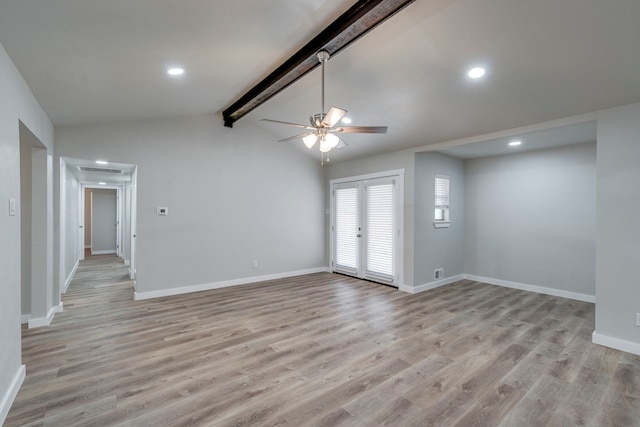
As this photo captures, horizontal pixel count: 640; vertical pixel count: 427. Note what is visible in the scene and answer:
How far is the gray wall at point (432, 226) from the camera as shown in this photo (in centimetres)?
527

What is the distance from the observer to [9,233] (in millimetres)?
2232

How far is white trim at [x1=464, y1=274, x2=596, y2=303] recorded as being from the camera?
187 inches

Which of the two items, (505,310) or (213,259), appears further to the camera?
(213,259)

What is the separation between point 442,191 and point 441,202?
22 cm

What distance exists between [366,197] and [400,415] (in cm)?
442

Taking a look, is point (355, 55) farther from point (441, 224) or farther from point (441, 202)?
point (441, 224)

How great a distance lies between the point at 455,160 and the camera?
6.01 metres

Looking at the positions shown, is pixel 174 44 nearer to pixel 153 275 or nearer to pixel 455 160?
pixel 153 275

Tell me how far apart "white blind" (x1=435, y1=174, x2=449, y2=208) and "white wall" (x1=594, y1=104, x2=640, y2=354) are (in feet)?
8.42

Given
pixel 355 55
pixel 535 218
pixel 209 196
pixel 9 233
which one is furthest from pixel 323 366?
pixel 535 218

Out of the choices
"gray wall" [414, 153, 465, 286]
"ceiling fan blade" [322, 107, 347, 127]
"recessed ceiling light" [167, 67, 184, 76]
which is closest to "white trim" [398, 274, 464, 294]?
"gray wall" [414, 153, 465, 286]

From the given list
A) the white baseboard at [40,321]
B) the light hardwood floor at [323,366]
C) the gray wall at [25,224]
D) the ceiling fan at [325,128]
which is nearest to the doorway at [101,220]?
the light hardwood floor at [323,366]

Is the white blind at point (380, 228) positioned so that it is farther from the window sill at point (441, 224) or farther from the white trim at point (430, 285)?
the window sill at point (441, 224)

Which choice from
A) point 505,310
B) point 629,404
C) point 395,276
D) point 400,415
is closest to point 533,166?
point 505,310
